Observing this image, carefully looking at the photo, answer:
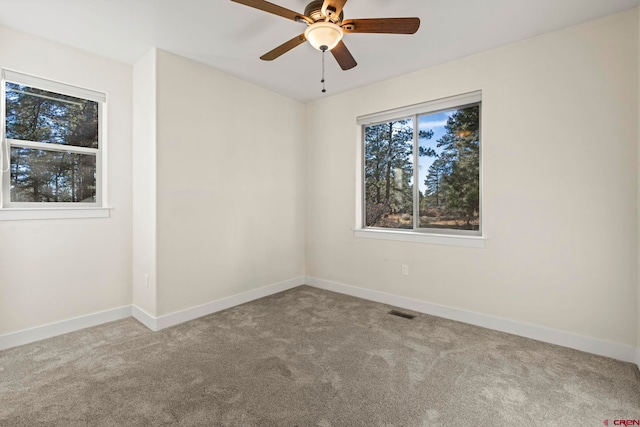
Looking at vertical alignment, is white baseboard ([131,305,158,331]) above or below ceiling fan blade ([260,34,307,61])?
below

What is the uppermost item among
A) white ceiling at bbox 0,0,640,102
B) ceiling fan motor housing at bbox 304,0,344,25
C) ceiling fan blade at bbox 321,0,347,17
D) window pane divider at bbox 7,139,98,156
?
white ceiling at bbox 0,0,640,102

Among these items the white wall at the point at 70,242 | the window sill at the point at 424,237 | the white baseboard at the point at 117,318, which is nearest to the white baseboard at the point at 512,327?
the window sill at the point at 424,237

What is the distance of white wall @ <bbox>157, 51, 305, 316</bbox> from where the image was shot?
294 centimetres

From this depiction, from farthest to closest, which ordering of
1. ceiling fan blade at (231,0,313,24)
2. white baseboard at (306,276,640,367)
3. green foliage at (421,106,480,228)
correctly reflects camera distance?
green foliage at (421,106,480,228)
white baseboard at (306,276,640,367)
ceiling fan blade at (231,0,313,24)

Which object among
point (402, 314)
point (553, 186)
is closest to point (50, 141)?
point (402, 314)

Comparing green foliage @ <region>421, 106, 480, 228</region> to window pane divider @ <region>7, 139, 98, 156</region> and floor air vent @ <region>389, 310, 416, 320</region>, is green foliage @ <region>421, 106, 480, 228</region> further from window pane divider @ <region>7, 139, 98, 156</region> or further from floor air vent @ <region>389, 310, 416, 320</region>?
window pane divider @ <region>7, 139, 98, 156</region>

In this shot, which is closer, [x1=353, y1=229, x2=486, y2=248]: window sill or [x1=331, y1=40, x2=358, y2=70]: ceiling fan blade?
[x1=331, y1=40, x2=358, y2=70]: ceiling fan blade

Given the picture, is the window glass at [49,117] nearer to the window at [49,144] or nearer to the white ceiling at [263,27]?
the window at [49,144]

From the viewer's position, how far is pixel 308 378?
81.4 inches

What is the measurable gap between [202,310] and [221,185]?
4.40 feet

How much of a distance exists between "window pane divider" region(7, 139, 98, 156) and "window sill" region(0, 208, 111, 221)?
0.55 metres

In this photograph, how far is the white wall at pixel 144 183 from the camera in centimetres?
287

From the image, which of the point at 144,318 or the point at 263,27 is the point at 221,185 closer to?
the point at 144,318

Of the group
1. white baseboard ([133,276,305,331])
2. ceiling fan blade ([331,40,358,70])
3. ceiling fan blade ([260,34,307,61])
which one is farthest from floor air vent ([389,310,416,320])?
ceiling fan blade ([260,34,307,61])
